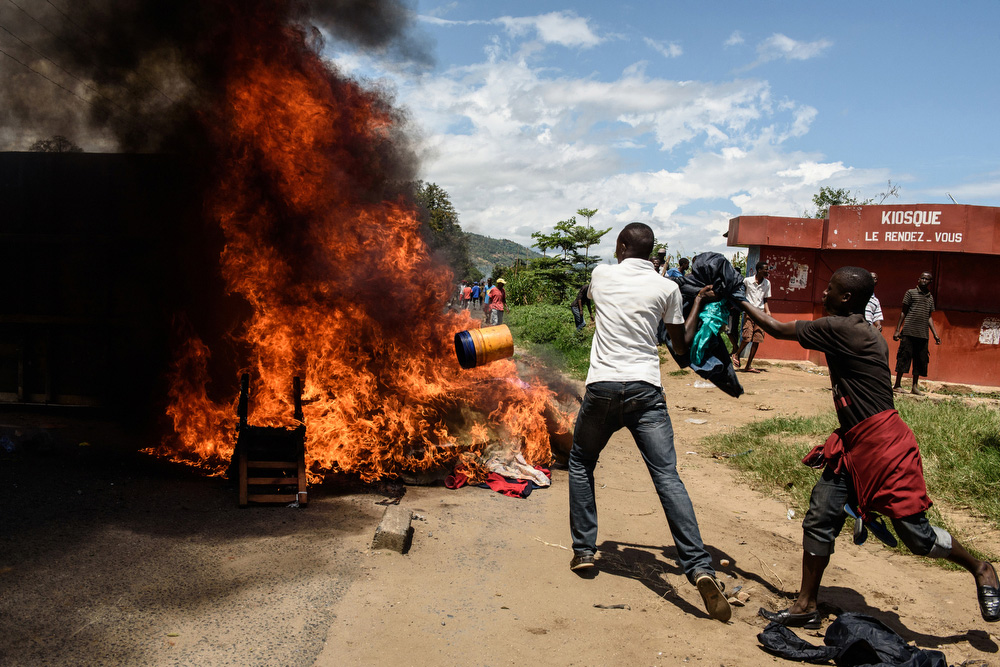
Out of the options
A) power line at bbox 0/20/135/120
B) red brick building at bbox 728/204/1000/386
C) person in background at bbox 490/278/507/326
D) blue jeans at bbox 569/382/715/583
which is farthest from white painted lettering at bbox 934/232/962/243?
power line at bbox 0/20/135/120

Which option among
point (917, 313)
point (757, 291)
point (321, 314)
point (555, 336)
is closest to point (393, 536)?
point (321, 314)

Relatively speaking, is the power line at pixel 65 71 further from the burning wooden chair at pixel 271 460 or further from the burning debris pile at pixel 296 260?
the burning wooden chair at pixel 271 460

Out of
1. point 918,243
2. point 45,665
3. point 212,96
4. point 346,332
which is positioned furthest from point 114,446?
point 918,243

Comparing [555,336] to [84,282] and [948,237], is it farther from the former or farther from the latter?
[84,282]

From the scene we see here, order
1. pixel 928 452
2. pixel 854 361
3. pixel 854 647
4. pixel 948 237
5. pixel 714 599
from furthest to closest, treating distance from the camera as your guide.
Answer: pixel 948 237
pixel 928 452
pixel 714 599
pixel 854 361
pixel 854 647

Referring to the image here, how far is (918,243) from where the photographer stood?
1357 cm

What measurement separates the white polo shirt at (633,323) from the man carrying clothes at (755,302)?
6.21 m

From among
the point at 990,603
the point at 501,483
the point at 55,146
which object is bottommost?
the point at 501,483

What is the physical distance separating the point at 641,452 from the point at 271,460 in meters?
3.01

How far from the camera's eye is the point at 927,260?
13.8 metres

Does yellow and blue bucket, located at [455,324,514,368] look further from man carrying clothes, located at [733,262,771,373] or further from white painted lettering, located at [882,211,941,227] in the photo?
white painted lettering, located at [882,211,941,227]

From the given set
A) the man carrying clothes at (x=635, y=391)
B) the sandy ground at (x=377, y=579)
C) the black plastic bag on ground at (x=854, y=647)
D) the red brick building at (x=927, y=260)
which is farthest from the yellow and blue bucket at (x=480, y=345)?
the red brick building at (x=927, y=260)

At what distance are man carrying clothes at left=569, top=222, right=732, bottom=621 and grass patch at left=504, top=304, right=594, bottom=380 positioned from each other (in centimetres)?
898

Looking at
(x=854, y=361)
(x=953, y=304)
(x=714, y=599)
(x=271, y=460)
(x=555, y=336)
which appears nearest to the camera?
(x=854, y=361)
